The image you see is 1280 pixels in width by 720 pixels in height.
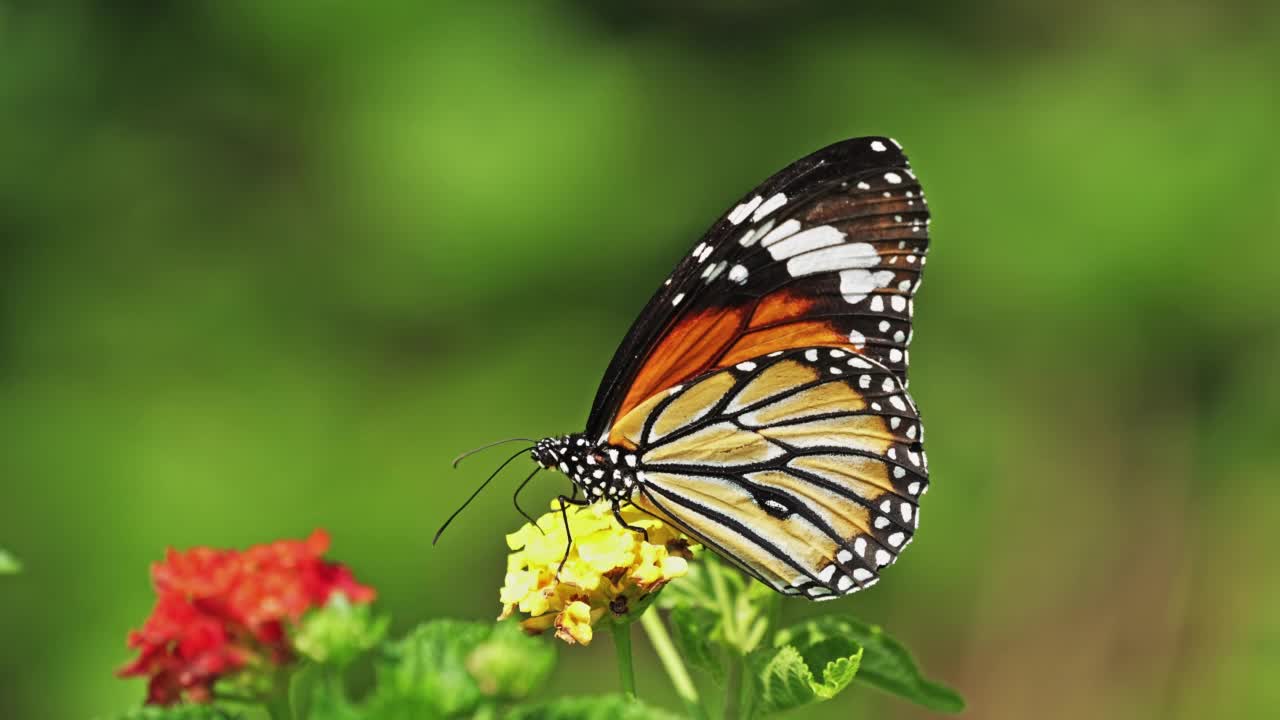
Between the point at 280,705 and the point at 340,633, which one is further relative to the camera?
the point at 280,705

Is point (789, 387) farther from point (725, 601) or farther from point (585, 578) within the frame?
point (585, 578)

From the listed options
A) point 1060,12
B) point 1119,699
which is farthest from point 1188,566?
point 1060,12

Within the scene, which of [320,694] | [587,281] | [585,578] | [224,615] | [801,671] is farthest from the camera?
[587,281]

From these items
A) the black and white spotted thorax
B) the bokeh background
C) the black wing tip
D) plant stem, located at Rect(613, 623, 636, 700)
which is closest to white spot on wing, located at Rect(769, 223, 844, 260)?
the black wing tip

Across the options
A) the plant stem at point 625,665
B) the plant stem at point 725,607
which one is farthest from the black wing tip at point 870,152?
the plant stem at point 625,665

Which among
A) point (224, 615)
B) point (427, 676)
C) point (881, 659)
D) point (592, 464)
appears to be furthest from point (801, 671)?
point (592, 464)

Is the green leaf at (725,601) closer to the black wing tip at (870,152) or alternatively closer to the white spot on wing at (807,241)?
the white spot on wing at (807,241)
